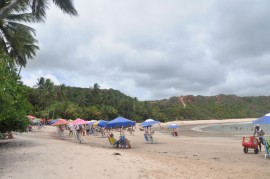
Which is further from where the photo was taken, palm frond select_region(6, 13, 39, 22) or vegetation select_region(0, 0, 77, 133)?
palm frond select_region(6, 13, 39, 22)

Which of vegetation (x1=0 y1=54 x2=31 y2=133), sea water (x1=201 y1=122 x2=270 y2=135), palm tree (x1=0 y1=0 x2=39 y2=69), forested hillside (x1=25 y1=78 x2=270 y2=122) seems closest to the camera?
vegetation (x1=0 y1=54 x2=31 y2=133)

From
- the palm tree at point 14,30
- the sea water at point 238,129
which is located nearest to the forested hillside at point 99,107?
the palm tree at point 14,30

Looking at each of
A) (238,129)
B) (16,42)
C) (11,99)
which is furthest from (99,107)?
(11,99)

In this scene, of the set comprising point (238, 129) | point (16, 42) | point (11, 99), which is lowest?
point (238, 129)

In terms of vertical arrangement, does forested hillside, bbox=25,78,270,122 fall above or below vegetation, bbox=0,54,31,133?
above

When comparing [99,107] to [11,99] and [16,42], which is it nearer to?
[16,42]

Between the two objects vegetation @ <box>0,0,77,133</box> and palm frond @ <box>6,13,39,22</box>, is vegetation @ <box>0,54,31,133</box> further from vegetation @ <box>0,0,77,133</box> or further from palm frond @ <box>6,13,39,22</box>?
palm frond @ <box>6,13,39,22</box>

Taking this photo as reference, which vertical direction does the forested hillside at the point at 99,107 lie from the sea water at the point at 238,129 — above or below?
above

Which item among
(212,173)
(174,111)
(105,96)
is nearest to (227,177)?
(212,173)

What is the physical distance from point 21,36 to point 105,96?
69.7 meters

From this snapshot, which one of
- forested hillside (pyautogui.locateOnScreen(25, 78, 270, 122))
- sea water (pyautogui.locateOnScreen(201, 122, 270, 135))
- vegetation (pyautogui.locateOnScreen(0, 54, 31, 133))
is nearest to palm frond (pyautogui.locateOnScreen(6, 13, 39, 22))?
vegetation (pyautogui.locateOnScreen(0, 54, 31, 133))

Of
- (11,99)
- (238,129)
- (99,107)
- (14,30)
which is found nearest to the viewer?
(11,99)

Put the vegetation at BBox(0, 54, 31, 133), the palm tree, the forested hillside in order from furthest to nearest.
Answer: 1. the forested hillside
2. the palm tree
3. the vegetation at BBox(0, 54, 31, 133)

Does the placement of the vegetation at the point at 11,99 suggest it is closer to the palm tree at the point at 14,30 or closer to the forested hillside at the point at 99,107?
the palm tree at the point at 14,30
